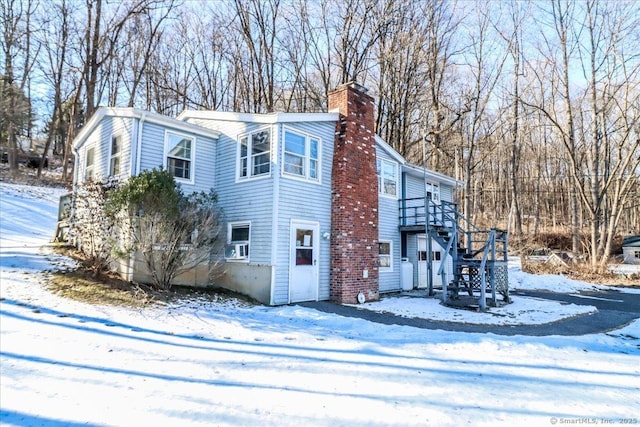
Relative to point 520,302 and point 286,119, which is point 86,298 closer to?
point 286,119

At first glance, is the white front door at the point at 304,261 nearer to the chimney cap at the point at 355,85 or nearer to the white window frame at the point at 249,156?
the white window frame at the point at 249,156

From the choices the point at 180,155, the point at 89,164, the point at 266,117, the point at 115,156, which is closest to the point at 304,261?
the point at 266,117

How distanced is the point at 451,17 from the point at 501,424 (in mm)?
23798

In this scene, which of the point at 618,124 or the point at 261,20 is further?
the point at 618,124

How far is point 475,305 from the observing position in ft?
34.9

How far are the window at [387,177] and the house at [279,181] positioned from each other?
1061mm

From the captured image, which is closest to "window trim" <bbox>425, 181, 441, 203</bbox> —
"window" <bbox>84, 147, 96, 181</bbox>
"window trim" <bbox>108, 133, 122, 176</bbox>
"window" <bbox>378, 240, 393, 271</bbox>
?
"window" <bbox>378, 240, 393, 271</bbox>

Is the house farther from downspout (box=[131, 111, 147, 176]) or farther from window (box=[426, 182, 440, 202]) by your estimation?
window (box=[426, 182, 440, 202])

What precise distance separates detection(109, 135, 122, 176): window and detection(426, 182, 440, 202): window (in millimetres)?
11957

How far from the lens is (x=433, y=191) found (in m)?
16.8

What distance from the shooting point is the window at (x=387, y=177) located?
13.5 m

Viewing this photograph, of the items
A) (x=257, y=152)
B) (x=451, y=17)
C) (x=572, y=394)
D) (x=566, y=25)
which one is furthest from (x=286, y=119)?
(x=566, y=25)

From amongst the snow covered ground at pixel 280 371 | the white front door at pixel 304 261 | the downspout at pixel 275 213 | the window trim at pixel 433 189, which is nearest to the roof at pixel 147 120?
the downspout at pixel 275 213

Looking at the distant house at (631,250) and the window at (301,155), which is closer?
the window at (301,155)
